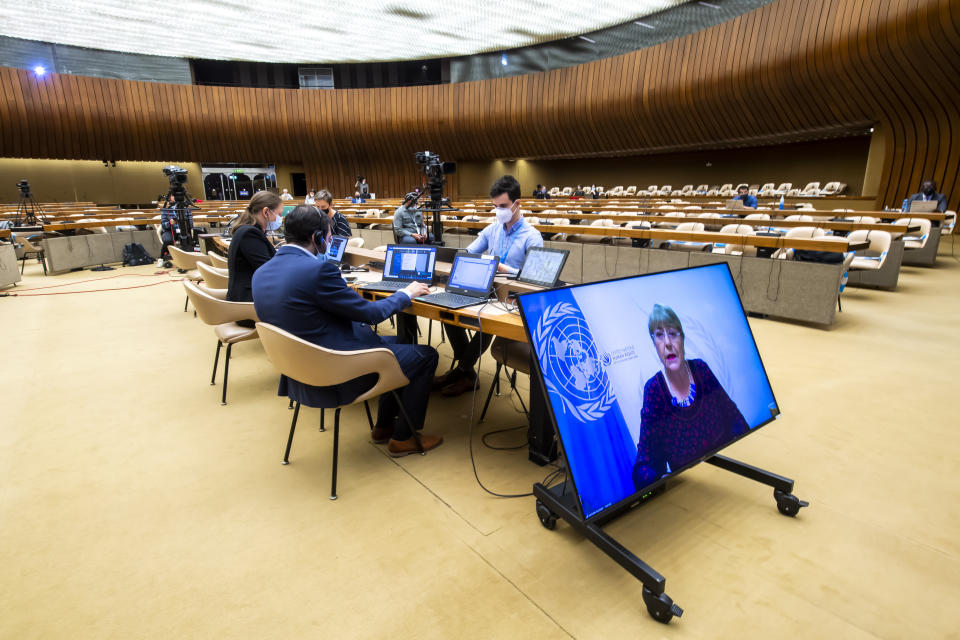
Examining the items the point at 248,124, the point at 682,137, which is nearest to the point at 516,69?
the point at 682,137

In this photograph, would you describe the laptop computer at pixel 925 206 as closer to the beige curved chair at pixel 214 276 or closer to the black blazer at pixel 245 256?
the black blazer at pixel 245 256

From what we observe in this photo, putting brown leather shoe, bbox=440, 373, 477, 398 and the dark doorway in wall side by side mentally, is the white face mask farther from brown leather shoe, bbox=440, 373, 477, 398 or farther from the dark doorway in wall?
the dark doorway in wall

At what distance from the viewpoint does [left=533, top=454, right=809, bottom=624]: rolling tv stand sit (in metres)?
1.36

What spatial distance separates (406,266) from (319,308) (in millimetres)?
965

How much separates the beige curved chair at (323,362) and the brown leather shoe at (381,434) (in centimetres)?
45

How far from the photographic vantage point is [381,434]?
2.47 m

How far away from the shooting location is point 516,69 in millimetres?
15367

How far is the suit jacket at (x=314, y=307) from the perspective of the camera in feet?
6.28

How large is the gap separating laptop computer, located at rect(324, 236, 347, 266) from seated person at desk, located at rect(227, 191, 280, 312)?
1.75 ft

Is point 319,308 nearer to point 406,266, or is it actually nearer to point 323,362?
point 323,362

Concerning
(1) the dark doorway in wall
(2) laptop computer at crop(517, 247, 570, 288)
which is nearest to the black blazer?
(2) laptop computer at crop(517, 247, 570, 288)

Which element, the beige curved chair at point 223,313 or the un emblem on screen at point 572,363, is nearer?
the un emblem on screen at point 572,363

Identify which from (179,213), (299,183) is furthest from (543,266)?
(299,183)

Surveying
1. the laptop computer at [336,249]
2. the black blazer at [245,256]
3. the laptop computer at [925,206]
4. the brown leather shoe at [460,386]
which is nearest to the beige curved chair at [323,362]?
the brown leather shoe at [460,386]
